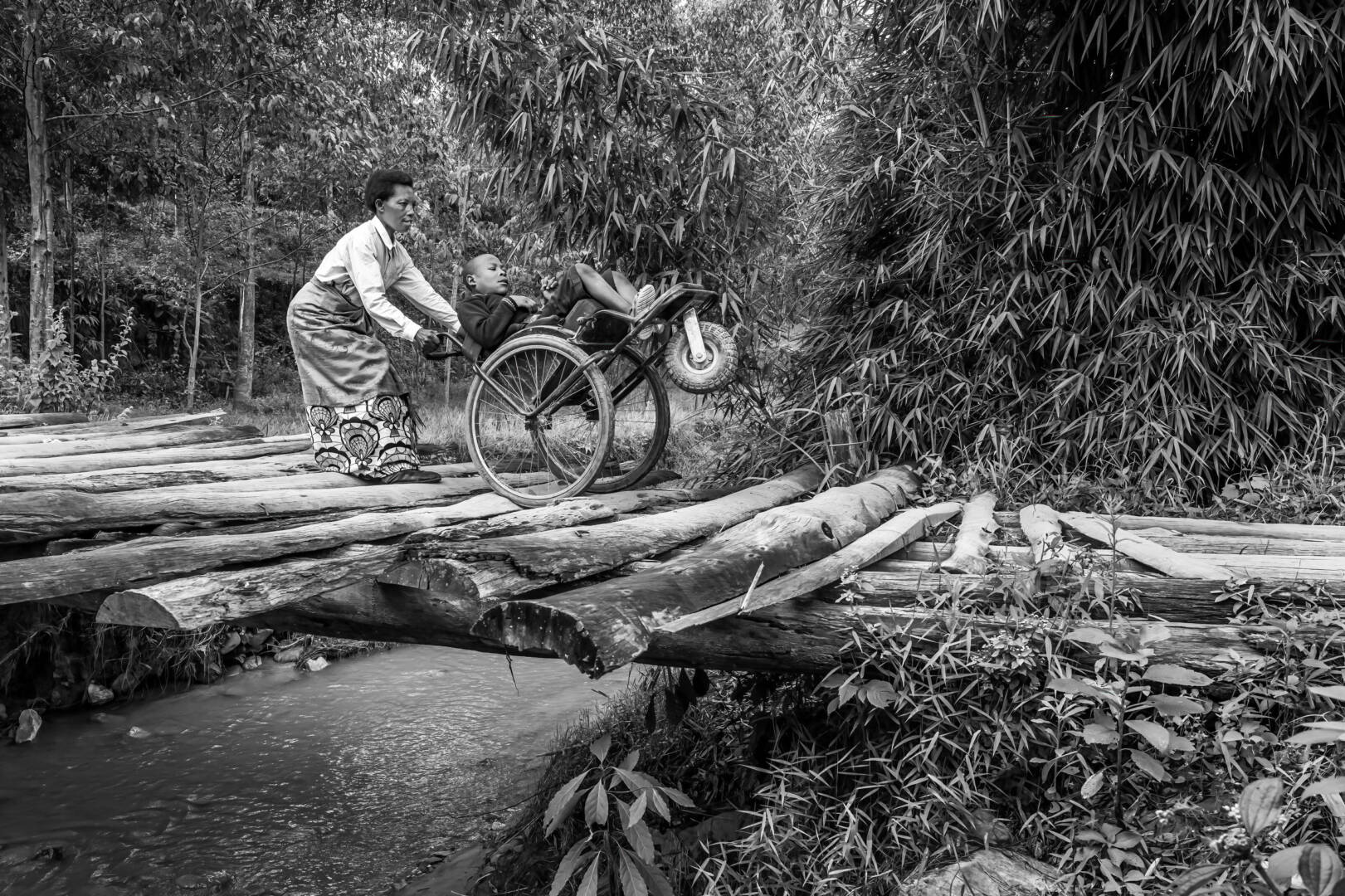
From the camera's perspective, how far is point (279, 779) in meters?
4.24

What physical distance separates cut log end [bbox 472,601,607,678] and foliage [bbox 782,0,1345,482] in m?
2.81

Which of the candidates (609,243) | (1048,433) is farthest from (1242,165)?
(609,243)

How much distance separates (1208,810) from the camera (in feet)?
7.10

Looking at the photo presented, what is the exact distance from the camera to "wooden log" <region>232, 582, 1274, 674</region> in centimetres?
236

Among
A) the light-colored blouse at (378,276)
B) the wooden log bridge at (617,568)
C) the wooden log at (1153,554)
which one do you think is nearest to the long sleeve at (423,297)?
the light-colored blouse at (378,276)

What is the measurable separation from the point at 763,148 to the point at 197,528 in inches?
188

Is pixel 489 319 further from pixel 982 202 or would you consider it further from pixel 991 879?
pixel 991 879

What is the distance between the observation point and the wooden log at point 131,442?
4.62 m

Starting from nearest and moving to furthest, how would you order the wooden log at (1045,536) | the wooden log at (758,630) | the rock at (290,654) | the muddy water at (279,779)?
the wooden log at (758,630) < the wooden log at (1045,536) < the muddy water at (279,779) < the rock at (290,654)

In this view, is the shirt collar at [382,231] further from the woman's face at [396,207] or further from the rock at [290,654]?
the rock at [290,654]

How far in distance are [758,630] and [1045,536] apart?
1012mm

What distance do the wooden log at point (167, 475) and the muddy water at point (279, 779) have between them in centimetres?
140

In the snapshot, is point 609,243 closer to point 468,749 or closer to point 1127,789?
point 468,749

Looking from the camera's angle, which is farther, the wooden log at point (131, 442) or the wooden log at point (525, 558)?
the wooden log at point (131, 442)
